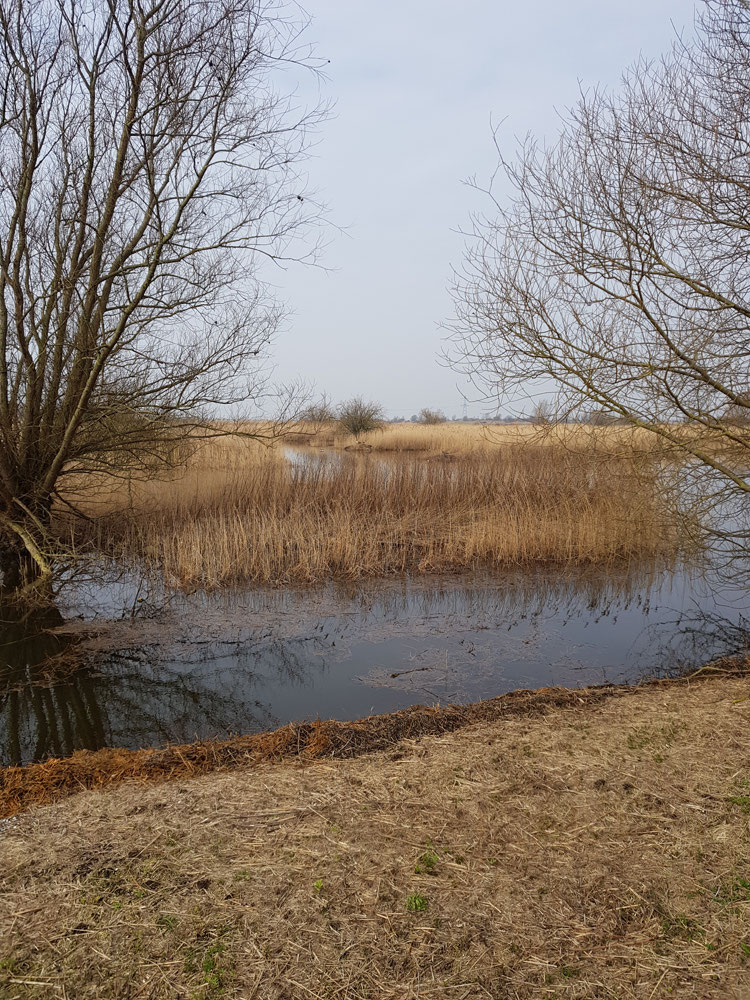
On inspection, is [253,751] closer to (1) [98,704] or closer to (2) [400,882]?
(2) [400,882]

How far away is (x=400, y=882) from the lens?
249 centimetres

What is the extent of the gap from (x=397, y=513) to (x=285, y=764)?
7.50m

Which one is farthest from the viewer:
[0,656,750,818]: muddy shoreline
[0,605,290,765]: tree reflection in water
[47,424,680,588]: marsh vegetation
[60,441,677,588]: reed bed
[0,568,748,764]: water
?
[60,441,677,588]: reed bed

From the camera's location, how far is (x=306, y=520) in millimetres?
10117

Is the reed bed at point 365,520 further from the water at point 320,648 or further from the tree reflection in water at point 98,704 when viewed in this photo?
the tree reflection in water at point 98,704

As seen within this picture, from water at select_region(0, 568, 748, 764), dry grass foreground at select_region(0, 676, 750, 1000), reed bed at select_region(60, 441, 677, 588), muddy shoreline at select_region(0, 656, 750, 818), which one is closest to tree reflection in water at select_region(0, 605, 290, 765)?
water at select_region(0, 568, 748, 764)

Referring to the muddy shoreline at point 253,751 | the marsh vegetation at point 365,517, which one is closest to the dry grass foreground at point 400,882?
the muddy shoreline at point 253,751

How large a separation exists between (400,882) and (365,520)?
8009 mm

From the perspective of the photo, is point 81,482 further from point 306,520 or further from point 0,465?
point 306,520

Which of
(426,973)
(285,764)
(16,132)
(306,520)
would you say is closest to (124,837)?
(285,764)

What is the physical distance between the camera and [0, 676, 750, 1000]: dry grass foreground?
6.79 ft

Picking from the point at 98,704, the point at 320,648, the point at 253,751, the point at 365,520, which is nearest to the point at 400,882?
the point at 253,751

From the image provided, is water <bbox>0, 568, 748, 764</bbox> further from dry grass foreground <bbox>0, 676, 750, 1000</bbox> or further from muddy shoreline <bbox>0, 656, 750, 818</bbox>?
dry grass foreground <bbox>0, 676, 750, 1000</bbox>

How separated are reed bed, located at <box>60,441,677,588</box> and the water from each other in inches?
26.0
